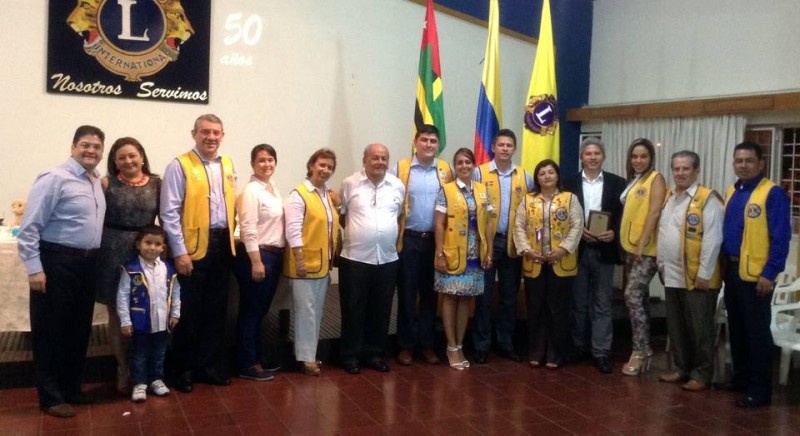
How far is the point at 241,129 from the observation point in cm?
543

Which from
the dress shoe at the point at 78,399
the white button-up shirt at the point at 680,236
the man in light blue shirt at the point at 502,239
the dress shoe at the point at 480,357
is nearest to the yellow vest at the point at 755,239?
the white button-up shirt at the point at 680,236

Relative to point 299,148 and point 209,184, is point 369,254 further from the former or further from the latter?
point 299,148

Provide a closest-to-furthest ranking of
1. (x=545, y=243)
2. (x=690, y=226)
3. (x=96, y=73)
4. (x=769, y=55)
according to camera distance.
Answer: (x=690, y=226) < (x=545, y=243) < (x=96, y=73) < (x=769, y=55)

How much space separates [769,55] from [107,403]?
16.9 feet

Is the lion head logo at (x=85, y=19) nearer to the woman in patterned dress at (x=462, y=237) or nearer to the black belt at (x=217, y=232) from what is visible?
the black belt at (x=217, y=232)

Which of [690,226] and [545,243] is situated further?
[545,243]

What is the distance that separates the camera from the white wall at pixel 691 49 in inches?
210

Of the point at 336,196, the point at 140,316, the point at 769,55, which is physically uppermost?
the point at 769,55

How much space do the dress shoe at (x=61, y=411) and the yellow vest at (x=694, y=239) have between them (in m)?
3.20

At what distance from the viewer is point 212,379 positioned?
376cm

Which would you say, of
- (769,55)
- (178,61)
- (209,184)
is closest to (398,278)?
(209,184)

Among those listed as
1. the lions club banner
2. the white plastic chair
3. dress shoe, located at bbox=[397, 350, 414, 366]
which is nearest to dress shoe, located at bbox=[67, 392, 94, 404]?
dress shoe, located at bbox=[397, 350, 414, 366]

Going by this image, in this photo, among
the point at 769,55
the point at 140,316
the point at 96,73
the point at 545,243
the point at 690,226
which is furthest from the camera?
the point at 769,55

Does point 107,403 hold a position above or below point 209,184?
below
